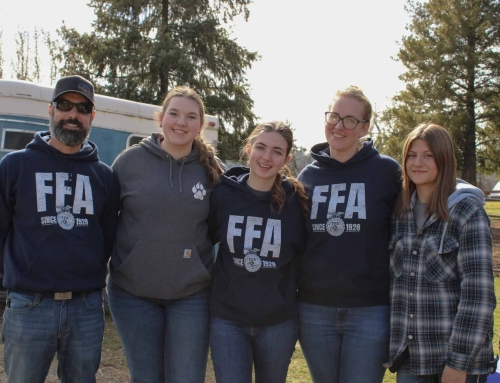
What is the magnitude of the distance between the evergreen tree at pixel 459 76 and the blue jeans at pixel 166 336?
19.6m

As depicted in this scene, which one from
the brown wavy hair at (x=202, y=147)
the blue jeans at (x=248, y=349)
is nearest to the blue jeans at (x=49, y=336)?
the blue jeans at (x=248, y=349)

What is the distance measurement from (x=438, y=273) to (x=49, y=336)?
81.3 inches

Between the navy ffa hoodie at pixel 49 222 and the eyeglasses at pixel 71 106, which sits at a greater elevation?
the eyeglasses at pixel 71 106

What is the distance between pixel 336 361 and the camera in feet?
9.63

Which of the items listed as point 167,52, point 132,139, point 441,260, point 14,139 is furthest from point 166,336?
point 167,52

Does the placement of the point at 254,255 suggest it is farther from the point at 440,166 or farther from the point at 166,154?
the point at 440,166

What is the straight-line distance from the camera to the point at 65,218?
285 cm

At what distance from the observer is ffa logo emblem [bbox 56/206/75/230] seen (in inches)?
111

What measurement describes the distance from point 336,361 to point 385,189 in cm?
102

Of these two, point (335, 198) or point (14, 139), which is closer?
point (335, 198)

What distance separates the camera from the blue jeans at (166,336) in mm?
2984

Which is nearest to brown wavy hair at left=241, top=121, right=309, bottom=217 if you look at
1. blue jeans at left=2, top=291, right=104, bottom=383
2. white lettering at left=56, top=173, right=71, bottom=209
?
white lettering at left=56, top=173, right=71, bottom=209

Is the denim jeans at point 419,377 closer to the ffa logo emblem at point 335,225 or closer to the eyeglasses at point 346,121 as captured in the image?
the ffa logo emblem at point 335,225

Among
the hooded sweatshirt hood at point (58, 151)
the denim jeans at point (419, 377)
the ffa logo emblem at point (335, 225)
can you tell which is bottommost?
the denim jeans at point (419, 377)
